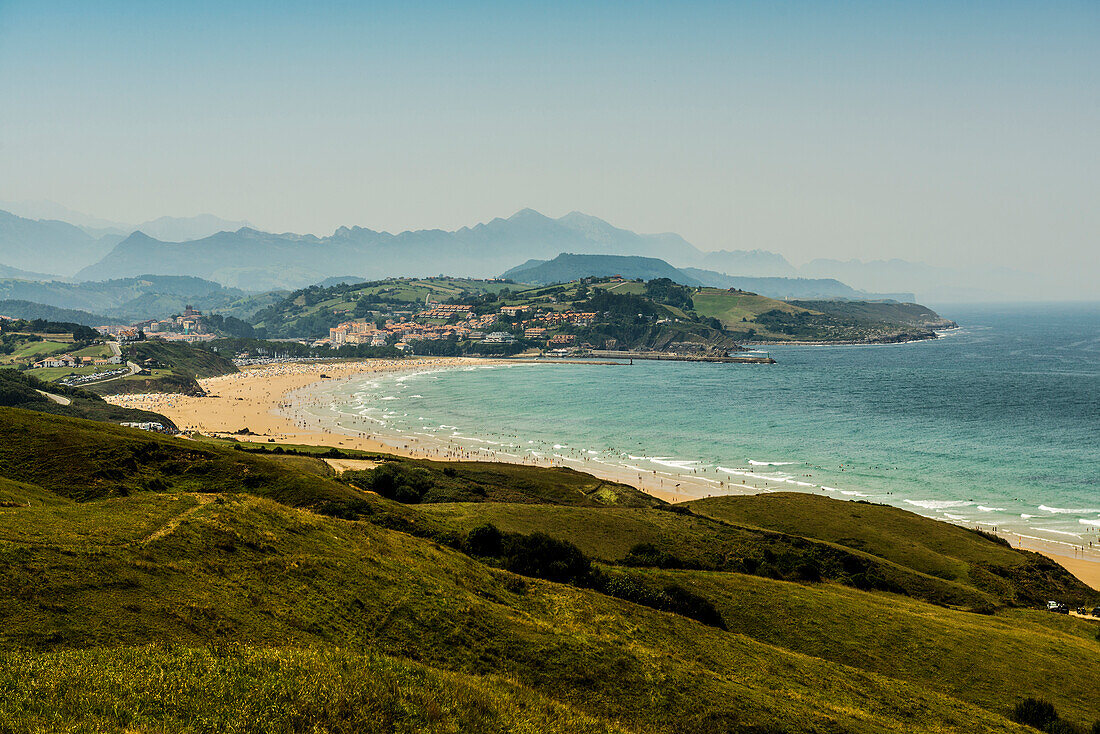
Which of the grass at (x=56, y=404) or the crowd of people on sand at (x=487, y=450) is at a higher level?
the grass at (x=56, y=404)

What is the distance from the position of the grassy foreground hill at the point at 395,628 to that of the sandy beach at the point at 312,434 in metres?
23.7

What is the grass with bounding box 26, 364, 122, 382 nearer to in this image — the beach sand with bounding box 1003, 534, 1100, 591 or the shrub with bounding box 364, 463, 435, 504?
the shrub with bounding box 364, 463, 435, 504

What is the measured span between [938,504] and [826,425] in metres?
40.3

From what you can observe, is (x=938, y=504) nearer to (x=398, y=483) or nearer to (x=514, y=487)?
(x=514, y=487)

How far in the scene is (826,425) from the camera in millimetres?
99875

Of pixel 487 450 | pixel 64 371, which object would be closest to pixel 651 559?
pixel 487 450

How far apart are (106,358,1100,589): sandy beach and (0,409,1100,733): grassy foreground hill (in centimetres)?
2372

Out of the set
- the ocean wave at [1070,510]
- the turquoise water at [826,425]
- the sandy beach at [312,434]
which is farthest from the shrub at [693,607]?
the ocean wave at [1070,510]

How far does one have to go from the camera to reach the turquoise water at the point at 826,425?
65250 millimetres

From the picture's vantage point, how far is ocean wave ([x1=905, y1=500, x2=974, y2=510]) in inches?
2334

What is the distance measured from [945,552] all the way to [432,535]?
33.7m

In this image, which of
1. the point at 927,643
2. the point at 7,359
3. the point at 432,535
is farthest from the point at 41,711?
the point at 7,359

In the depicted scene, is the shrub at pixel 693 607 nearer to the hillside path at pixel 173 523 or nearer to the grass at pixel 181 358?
the hillside path at pixel 173 523

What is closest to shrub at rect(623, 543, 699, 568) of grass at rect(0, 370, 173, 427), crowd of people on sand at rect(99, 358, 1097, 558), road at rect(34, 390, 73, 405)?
crowd of people on sand at rect(99, 358, 1097, 558)
